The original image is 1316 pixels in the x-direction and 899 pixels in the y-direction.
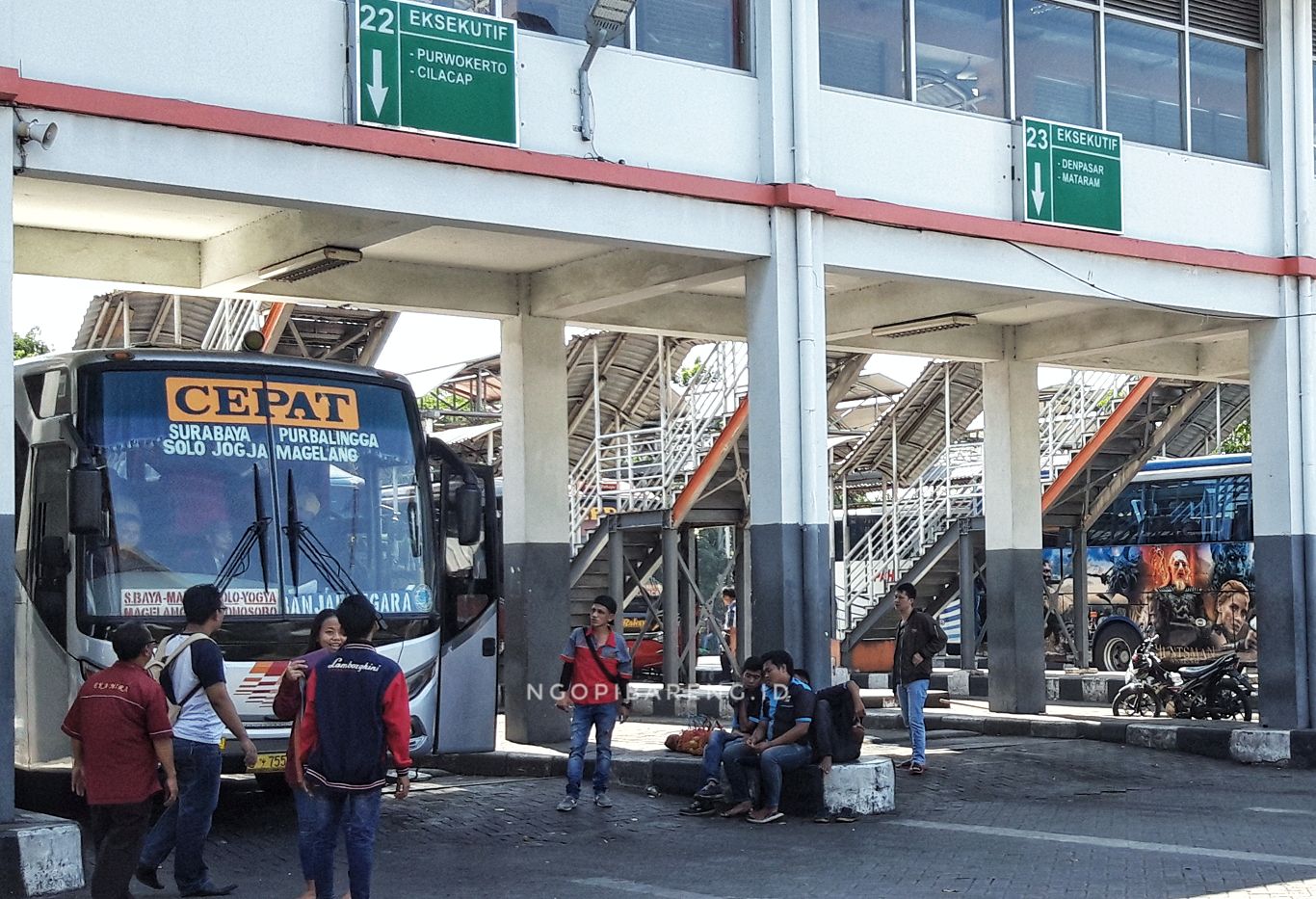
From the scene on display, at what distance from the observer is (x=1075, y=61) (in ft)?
54.3

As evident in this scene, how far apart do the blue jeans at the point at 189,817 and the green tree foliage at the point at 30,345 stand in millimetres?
22265

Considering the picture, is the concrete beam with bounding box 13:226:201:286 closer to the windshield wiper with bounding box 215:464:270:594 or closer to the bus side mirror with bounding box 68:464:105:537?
the windshield wiper with bounding box 215:464:270:594

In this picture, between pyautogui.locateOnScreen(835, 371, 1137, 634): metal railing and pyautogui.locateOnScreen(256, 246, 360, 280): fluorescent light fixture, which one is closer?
pyautogui.locateOnScreen(256, 246, 360, 280): fluorescent light fixture

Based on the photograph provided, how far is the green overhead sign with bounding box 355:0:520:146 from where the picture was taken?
1212 centimetres

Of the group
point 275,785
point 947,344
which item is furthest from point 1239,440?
point 275,785

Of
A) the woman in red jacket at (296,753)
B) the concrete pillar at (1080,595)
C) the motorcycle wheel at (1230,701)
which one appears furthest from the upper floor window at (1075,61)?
the concrete pillar at (1080,595)

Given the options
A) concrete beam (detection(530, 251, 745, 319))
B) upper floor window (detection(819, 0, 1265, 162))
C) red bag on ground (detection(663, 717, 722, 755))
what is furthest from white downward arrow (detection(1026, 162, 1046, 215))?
red bag on ground (detection(663, 717, 722, 755))

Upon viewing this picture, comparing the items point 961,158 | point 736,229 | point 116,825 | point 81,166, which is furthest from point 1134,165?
point 116,825

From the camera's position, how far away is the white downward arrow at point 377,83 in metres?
12.1

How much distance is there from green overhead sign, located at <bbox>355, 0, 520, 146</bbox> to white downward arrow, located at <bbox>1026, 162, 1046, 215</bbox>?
17.4ft

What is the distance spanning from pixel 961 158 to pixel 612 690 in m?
5.63

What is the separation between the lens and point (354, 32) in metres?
12.1

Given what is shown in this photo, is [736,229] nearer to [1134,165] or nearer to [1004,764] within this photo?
[1134,165]

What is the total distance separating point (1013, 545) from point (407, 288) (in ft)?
27.3
